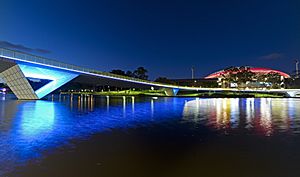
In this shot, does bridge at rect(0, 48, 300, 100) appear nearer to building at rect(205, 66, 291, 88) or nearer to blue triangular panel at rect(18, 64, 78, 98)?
blue triangular panel at rect(18, 64, 78, 98)

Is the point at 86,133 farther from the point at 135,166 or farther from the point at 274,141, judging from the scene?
the point at 274,141

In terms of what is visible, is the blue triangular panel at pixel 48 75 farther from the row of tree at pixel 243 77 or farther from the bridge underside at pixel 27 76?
the row of tree at pixel 243 77

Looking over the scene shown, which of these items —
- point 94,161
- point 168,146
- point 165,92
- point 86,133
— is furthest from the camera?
point 165,92

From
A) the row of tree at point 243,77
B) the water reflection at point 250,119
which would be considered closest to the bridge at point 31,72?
the water reflection at point 250,119

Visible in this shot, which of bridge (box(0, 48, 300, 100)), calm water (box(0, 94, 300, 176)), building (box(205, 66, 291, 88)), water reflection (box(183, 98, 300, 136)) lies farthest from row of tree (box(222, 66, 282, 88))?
calm water (box(0, 94, 300, 176))

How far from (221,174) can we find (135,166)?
6.76 feet

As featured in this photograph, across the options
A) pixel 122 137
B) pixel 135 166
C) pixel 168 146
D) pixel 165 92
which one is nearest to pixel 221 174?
pixel 135 166

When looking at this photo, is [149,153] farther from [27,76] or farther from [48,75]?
[48,75]

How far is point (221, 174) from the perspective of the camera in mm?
5508

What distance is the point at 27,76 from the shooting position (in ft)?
151

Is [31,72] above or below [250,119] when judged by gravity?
above

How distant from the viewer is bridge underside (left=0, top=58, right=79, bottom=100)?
38.4 m

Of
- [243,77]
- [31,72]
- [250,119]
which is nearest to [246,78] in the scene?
[243,77]

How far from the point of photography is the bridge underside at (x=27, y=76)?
3841 cm
